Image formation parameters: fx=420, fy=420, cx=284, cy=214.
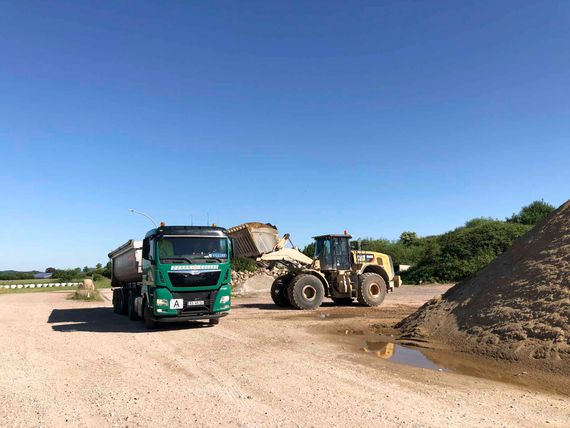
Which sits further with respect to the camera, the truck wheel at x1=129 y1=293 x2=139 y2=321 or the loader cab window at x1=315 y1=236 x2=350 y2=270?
the loader cab window at x1=315 y1=236 x2=350 y2=270

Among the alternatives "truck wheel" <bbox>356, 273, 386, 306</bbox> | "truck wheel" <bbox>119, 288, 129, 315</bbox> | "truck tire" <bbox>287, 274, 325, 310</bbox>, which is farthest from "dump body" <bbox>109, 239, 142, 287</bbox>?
"truck wheel" <bbox>356, 273, 386, 306</bbox>

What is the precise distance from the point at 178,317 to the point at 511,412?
8.60m

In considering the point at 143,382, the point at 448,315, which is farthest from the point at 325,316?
the point at 143,382

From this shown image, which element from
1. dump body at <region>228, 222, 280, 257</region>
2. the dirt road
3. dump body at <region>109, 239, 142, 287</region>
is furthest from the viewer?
dump body at <region>228, 222, 280, 257</region>

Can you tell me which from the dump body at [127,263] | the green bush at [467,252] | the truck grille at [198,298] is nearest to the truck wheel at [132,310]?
the dump body at [127,263]

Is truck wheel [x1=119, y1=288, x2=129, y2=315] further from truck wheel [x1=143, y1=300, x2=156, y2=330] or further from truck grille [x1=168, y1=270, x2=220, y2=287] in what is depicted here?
truck grille [x1=168, y1=270, x2=220, y2=287]

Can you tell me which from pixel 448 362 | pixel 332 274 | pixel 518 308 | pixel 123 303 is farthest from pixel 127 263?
pixel 518 308

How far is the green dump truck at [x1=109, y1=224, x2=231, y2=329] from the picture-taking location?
11.5 metres

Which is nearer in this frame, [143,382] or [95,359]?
[143,382]

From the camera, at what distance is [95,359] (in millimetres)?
8445

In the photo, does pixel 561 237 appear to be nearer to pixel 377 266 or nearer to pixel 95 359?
pixel 377 266

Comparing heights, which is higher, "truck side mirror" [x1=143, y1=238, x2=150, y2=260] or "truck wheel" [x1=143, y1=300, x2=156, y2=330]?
"truck side mirror" [x1=143, y1=238, x2=150, y2=260]

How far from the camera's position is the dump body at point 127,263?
15.5 metres

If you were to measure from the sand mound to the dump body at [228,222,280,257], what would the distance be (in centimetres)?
1074
